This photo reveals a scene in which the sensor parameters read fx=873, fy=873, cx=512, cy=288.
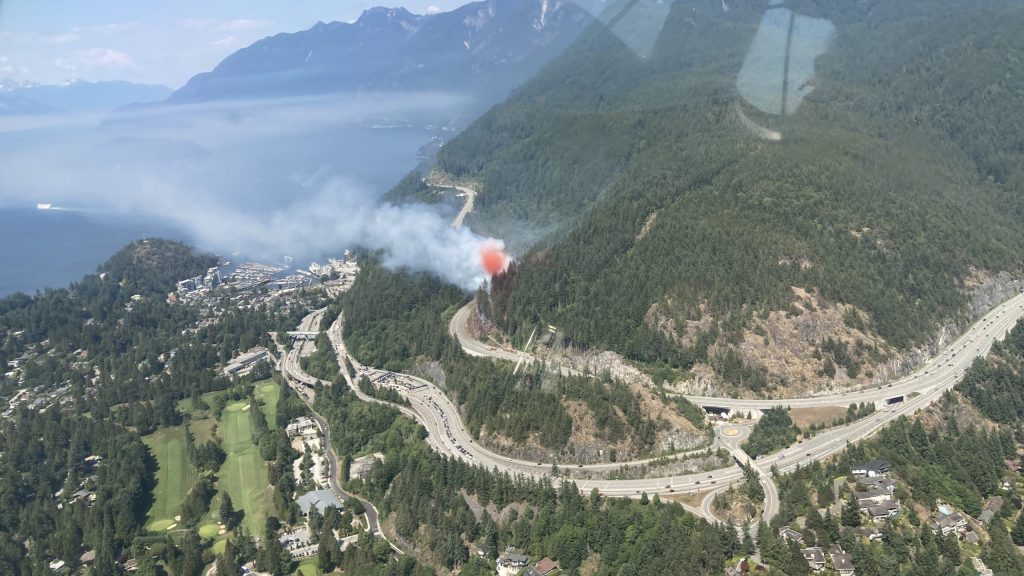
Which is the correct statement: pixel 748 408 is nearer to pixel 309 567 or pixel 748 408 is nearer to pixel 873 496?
pixel 873 496

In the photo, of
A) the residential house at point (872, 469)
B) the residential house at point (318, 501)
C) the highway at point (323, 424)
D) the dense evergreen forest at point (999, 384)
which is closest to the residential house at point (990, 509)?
the residential house at point (872, 469)

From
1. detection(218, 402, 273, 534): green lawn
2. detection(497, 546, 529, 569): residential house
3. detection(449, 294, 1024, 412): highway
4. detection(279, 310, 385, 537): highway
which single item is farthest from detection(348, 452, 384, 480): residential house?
detection(449, 294, 1024, 412): highway

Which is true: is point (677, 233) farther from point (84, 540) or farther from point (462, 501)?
point (84, 540)

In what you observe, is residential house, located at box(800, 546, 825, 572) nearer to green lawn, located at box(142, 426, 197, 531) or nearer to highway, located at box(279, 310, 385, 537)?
highway, located at box(279, 310, 385, 537)

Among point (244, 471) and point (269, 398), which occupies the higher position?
point (244, 471)

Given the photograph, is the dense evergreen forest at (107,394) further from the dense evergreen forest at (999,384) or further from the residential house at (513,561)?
the dense evergreen forest at (999,384)

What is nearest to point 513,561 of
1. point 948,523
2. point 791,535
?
point 791,535
